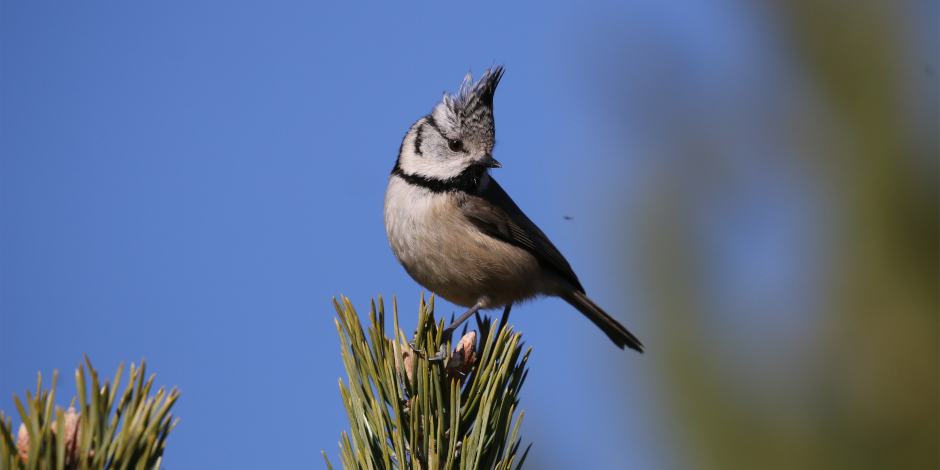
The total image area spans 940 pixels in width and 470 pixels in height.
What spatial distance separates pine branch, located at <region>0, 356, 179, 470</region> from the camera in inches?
47.9

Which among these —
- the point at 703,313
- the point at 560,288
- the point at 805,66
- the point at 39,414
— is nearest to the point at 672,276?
the point at 703,313

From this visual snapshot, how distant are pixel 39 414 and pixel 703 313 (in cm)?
241

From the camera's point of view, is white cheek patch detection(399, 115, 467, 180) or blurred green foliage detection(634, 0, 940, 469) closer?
blurred green foliage detection(634, 0, 940, 469)

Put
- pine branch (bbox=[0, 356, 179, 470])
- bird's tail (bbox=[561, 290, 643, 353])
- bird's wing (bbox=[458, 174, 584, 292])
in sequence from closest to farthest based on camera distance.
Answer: pine branch (bbox=[0, 356, 179, 470]) < bird's tail (bbox=[561, 290, 643, 353]) < bird's wing (bbox=[458, 174, 584, 292])

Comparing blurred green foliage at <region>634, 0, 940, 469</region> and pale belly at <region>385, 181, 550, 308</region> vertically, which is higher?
pale belly at <region>385, 181, 550, 308</region>

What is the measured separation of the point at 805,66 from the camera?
9.80 feet

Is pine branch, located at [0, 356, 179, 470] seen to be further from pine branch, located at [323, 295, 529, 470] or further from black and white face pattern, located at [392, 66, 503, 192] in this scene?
black and white face pattern, located at [392, 66, 503, 192]

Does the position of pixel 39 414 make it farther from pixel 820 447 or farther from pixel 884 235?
pixel 884 235

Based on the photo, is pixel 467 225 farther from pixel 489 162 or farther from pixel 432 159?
pixel 432 159

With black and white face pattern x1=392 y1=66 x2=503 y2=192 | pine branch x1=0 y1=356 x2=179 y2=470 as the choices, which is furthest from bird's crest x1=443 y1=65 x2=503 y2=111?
pine branch x1=0 y1=356 x2=179 y2=470

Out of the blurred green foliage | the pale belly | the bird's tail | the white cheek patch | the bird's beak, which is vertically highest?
the white cheek patch

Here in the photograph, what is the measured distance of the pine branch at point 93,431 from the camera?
122 cm

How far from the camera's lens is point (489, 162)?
4.16 m

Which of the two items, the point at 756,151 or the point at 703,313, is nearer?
the point at 703,313
